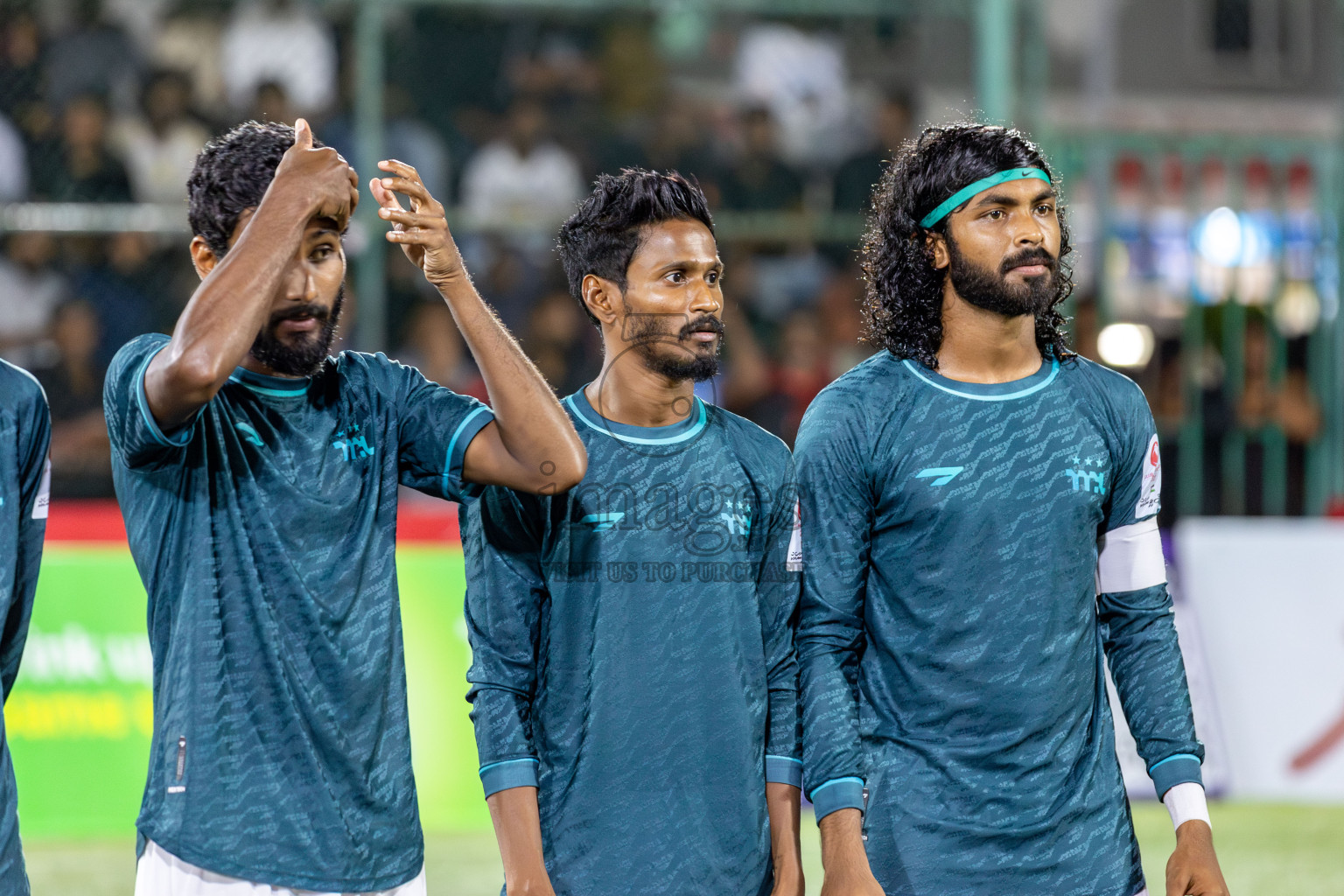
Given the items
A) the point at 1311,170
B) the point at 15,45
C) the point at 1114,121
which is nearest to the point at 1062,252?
the point at 1311,170

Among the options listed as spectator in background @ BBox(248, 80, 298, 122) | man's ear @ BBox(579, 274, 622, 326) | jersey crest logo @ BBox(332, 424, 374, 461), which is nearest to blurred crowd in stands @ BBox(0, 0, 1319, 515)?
spectator in background @ BBox(248, 80, 298, 122)

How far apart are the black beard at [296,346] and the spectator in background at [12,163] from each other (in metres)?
6.50

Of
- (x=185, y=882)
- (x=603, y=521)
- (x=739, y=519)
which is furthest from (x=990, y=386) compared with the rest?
(x=185, y=882)

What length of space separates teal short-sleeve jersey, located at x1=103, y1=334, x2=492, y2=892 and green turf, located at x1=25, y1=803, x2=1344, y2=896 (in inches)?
128

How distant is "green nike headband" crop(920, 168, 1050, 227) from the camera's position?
302 cm

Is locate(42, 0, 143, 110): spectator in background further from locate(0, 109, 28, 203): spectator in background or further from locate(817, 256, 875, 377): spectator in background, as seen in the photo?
locate(817, 256, 875, 377): spectator in background

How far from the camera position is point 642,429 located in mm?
3014

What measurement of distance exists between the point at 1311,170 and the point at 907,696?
6564 millimetres

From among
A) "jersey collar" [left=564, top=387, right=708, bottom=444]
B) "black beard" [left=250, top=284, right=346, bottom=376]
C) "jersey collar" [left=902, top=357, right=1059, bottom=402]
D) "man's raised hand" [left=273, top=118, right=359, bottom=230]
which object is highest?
"man's raised hand" [left=273, top=118, right=359, bottom=230]

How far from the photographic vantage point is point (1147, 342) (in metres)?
8.25

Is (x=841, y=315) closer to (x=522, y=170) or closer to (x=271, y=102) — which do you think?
(x=522, y=170)

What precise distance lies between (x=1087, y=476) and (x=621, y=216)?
1077 mm

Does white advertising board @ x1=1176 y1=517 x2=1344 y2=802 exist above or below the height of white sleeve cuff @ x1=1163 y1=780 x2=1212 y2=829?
below

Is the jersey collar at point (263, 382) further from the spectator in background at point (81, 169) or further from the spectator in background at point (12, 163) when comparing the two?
the spectator in background at point (12, 163)
